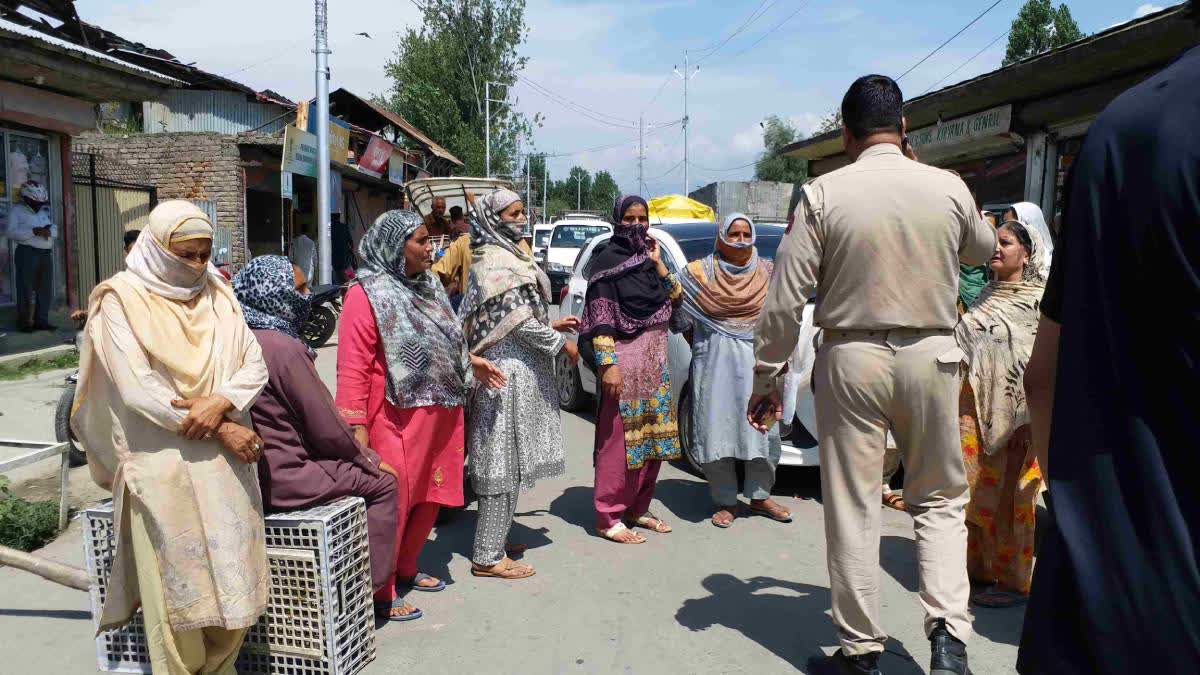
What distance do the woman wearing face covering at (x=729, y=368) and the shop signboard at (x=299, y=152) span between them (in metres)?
9.82

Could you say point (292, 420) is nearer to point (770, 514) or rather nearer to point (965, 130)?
point (770, 514)

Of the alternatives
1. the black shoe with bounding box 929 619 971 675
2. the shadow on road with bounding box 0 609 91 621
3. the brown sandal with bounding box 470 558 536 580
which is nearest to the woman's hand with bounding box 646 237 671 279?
the brown sandal with bounding box 470 558 536 580

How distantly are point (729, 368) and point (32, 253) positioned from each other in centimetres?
890

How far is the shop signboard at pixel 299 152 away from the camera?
13.5m

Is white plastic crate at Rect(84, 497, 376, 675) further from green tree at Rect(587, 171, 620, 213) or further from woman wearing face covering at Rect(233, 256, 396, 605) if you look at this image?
green tree at Rect(587, 171, 620, 213)

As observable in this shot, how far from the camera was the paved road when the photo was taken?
135 inches

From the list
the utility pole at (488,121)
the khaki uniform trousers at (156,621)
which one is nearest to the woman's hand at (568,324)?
the khaki uniform trousers at (156,621)

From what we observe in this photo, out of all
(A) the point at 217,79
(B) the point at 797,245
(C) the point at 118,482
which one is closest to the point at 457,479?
(C) the point at 118,482

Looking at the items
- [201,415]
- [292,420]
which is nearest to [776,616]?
[292,420]

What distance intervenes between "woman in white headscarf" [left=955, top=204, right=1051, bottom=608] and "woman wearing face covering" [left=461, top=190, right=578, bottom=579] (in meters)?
1.91

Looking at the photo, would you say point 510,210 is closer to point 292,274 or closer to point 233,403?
point 292,274

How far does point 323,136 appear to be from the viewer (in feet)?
46.9

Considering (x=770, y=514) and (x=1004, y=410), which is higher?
(x=1004, y=410)

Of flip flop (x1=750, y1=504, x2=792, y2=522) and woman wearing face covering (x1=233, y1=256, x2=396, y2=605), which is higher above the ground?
woman wearing face covering (x1=233, y1=256, x2=396, y2=605)
